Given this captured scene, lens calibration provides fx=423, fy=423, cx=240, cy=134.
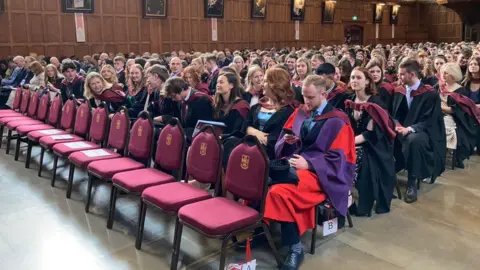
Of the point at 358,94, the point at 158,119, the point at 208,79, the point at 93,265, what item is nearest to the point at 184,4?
the point at 208,79

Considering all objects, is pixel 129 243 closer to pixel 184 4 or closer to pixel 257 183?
pixel 257 183

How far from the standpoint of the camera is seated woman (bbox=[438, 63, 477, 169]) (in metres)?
5.73

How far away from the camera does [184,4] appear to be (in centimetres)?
1838

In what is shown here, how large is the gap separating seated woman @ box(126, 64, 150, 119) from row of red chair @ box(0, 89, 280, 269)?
0.68 m

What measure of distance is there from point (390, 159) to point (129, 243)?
270cm

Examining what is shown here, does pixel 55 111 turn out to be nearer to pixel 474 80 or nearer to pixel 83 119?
pixel 83 119

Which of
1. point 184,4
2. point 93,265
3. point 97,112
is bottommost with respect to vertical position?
point 93,265

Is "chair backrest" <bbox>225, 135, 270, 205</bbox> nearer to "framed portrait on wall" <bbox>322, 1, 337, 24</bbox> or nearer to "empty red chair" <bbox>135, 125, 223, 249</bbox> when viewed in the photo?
"empty red chair" <bbox>135, 125, 223, 249</bbox>

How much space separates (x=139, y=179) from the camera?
3.76 m

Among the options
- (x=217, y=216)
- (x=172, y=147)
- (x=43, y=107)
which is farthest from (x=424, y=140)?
(x=43, y=107)

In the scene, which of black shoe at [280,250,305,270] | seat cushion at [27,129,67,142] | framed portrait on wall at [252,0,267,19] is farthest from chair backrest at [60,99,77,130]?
framed portrait on wall at [252,0,267,19]

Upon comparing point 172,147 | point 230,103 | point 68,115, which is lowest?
point 172,147

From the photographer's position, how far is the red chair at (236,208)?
2.83 m

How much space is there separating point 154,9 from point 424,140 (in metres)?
14.7
